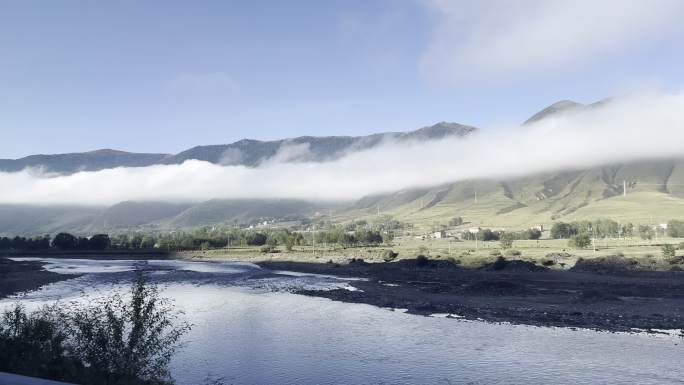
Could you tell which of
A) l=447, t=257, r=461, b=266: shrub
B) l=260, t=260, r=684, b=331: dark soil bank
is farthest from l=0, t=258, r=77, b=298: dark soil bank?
l=447, t=257, r=461, b=266: shrub

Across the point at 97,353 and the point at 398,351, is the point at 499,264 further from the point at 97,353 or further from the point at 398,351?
the point at 97,353

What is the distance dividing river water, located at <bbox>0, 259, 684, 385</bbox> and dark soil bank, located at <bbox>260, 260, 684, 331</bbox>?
481 cm

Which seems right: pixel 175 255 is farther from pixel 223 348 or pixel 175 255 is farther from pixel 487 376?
pixel 487 376

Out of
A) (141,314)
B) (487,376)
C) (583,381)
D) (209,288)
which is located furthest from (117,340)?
(209,288)

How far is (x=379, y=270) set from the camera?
107 metres

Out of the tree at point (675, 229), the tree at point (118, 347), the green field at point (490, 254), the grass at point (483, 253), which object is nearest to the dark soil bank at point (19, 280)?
the tree at point (118, 347)

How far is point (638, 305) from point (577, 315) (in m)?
10.1

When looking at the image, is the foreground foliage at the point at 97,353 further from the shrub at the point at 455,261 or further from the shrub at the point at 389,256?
the shrub at the point at 389,256

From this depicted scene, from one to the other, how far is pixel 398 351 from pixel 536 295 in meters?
33.7

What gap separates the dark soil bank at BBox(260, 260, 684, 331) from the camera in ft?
158

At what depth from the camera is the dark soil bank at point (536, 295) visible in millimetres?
48219

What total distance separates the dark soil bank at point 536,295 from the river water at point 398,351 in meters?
4.81

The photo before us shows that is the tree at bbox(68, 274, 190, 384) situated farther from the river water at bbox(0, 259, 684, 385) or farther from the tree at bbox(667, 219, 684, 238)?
the tree at bbox(667, 219, 684, 238)

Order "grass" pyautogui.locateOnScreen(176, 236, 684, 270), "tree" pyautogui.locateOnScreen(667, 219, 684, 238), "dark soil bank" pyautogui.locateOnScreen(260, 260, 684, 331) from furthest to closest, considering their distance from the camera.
Answer: "tree" pyautogui.locateOnScreen(667, 219, 684, 238), "grass" pyautogui.locateOnScreen(176, 236, 684, 270), "dark soil bank" pyautogui.locateOnScreen(260, 260, 684, 331)
